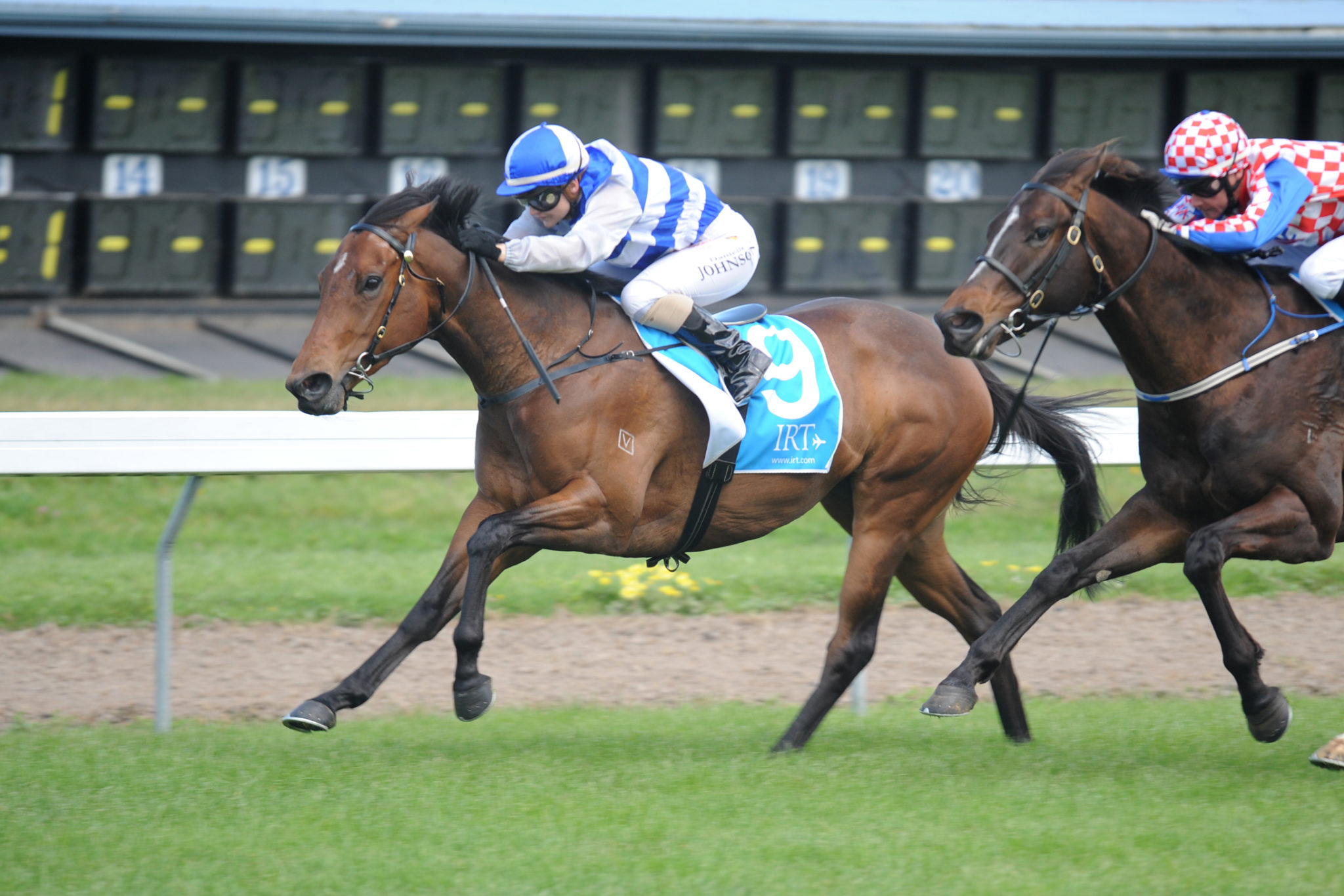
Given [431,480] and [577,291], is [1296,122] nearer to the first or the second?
[431,480]

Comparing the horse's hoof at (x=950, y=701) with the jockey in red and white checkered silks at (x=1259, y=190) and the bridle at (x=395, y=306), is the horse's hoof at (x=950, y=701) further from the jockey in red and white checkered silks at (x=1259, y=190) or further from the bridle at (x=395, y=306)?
the bridle at (x=395, y=306)

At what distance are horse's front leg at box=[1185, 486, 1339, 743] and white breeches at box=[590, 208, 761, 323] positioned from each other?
5.33 feet

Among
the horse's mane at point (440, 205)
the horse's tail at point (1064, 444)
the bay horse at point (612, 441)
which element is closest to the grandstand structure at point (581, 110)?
the horse's tail at point (1064, 444)

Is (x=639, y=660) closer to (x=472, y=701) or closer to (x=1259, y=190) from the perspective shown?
(x=472, y=701)

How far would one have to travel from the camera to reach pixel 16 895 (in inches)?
125

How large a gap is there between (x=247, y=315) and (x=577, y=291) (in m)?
6.96

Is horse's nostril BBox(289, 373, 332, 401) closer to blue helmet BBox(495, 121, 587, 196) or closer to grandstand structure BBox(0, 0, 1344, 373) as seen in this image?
blue helmet BBox(495, 121, 587, 196)

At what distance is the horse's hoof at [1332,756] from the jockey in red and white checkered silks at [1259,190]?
125cm

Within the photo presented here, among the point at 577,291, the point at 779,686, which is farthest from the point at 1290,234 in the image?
the point at 779,686

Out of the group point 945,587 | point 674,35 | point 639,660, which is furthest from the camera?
point 674,35

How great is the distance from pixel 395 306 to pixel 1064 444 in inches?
95.3

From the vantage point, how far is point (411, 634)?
4203mm

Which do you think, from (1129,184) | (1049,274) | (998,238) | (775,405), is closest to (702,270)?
(775,405)

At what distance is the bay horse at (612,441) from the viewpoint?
4.13 m
